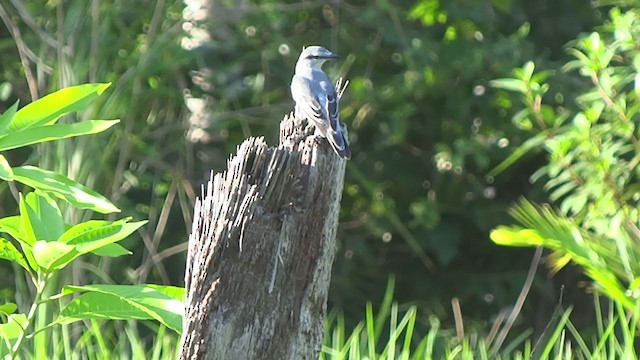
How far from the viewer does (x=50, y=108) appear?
2.34 meters

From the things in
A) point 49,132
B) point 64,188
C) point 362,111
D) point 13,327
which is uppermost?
point 49,132

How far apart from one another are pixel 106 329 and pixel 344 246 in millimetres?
1824

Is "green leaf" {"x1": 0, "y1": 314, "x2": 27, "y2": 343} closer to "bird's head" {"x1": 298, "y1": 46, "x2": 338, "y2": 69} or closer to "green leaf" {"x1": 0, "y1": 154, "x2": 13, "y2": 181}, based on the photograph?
"green leaf" {"x1": 0, "y1": 154, "x2": 13, "y2": 181}

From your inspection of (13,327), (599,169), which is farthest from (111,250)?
(599,169)

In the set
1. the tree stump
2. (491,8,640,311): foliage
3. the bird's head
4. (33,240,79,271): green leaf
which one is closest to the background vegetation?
(491,8,640,311): foliage

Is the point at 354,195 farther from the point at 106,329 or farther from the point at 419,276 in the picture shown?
the point at 106,329

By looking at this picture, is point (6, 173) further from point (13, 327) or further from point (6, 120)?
point (13, 327)

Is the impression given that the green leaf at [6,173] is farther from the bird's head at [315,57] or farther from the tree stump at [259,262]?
the bird's head at [315,57]

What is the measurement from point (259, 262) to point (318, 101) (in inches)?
67.7

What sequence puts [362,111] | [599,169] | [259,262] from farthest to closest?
[362,111] → [599,169] → [259,262]

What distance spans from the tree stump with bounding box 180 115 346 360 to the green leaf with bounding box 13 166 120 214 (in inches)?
16.9

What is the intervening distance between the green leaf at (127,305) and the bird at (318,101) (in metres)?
0.86

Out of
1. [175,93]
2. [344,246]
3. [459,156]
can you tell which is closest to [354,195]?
[344,246]

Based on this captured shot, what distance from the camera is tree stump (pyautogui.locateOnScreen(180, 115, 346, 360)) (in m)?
2.65
